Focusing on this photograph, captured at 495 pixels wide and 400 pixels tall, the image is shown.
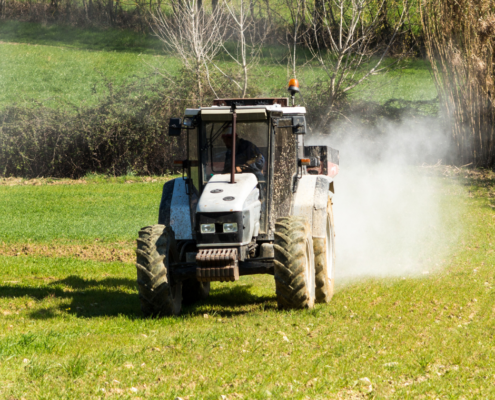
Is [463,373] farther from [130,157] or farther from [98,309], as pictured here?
[130,157]

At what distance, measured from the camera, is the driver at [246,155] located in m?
7.64

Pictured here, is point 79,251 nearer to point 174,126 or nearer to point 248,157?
point 174,126

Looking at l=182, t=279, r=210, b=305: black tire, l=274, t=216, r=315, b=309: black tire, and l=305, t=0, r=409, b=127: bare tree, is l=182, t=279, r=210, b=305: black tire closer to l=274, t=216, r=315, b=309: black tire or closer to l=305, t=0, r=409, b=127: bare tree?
l=274, t=216, r=315, b=309: black tire

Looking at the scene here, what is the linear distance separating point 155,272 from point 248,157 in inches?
73.9

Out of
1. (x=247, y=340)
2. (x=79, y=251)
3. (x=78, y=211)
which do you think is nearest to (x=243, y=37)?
(x=78, y=211)

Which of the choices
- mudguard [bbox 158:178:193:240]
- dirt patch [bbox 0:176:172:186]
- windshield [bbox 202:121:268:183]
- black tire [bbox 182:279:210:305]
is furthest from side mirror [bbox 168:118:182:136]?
dirt patch [bbox 0:176:172:186]

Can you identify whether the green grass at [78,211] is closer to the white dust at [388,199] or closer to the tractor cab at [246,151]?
the white dust at [388,199]

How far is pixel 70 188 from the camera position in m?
21.9

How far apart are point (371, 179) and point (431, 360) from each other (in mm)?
13538

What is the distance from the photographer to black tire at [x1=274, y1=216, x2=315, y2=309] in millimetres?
6777

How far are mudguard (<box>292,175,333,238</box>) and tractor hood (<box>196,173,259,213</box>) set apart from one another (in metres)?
0.89

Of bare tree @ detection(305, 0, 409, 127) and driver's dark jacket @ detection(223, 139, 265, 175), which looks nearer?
driver's dark jacket @ detection(223, 139, 265, 175)

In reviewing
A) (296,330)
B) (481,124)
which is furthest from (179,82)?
(296,330)

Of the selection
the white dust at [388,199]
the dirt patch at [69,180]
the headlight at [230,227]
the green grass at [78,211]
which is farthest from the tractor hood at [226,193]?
the dirt patch at [69,180]
